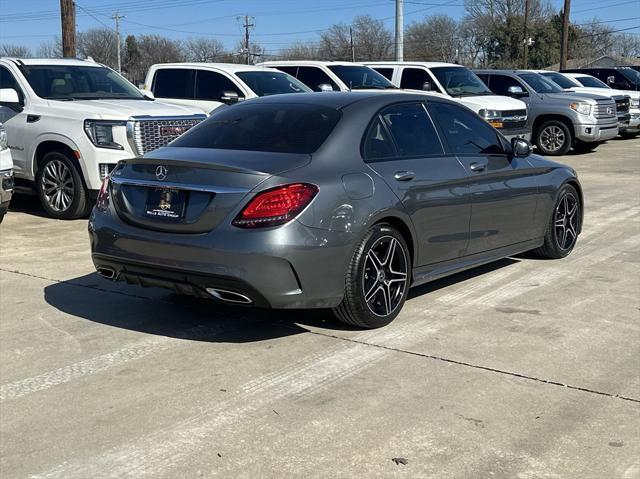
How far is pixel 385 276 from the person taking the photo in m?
5.60

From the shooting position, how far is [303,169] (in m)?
5.12

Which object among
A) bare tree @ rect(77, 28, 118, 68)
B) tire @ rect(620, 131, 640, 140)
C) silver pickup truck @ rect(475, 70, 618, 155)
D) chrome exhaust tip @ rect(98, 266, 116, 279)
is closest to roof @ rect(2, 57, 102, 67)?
chrome exhaust tip @ rect(98, 266, 116, 279)

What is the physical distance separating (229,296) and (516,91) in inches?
574

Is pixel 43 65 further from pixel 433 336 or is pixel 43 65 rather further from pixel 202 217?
pixel 433 336

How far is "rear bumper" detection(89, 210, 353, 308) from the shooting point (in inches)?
192

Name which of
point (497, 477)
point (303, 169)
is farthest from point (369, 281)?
point (497, 477)

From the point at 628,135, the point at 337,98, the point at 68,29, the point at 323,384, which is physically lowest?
the point at 323,384

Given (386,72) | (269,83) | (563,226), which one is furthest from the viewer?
(386,72)

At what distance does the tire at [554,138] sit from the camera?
19.0 m

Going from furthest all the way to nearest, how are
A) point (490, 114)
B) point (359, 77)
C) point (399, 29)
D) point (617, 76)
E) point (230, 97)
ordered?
point (399, 29)
point (617, 76)
point (490, 114)
point (359, 77)
point (230, 97)

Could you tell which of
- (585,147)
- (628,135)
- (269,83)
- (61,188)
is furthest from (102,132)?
(628,135)

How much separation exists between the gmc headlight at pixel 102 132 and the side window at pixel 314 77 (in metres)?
6.77

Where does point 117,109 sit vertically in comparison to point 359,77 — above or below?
below

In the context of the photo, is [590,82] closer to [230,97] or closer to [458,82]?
[458,82]
